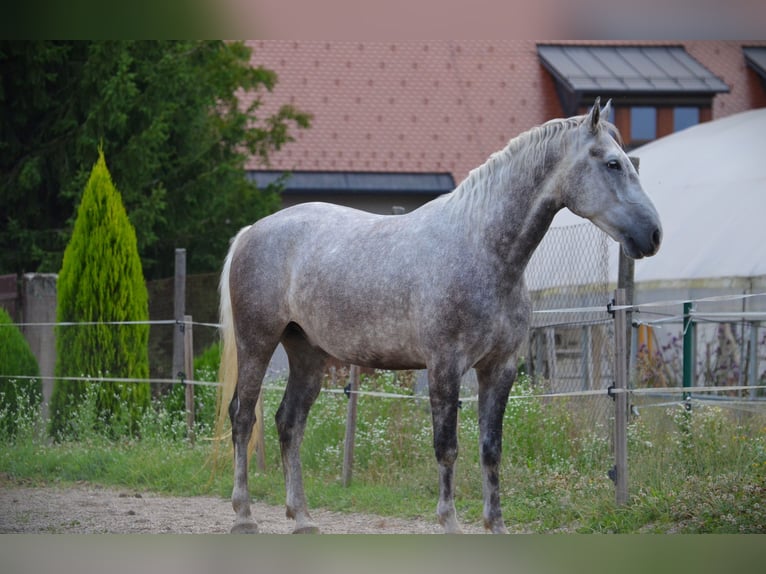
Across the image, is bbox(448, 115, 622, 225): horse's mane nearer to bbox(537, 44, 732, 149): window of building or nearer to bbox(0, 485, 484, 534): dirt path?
bbox(0, 485, 484, 534): dirt path

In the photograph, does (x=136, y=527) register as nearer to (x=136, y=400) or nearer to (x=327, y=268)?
(x=327, y=268)

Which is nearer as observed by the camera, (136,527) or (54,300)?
(136,527)

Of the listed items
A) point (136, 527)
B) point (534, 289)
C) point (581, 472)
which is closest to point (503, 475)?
point (581, 472)

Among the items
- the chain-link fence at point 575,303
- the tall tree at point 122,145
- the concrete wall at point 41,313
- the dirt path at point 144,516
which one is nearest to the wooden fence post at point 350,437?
the dirt path at point 144,516

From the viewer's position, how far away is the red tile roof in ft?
59.7

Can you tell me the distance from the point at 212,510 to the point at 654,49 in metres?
14.5

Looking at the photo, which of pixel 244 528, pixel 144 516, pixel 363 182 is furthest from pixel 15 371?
pixel 363 182

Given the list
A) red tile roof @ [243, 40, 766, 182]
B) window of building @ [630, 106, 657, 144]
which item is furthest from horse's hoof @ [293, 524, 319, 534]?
window of building @ [630, 106, 657, 144]

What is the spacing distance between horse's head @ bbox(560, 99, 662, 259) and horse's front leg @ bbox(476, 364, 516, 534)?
83 cm

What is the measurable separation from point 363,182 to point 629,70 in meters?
4.74

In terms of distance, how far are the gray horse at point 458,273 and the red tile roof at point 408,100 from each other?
12.1 meters

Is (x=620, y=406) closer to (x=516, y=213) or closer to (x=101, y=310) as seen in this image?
(x=516, y=213)

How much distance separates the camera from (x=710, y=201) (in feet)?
44.5

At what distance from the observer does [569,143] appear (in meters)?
5.28
